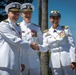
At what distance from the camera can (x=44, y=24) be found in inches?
379

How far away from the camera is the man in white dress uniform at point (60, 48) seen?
621cm

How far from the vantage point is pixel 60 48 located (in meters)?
6.25

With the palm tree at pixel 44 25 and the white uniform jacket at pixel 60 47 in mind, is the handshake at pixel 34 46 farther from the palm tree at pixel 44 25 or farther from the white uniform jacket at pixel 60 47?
the palm tree at pixel 44 25

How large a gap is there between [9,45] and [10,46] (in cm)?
3

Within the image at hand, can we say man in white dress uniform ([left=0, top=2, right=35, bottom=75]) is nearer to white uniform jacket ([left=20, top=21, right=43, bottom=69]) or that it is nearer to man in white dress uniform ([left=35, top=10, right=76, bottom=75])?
white uniform jacket ([left=20, top=21, right=43, bottom=69])

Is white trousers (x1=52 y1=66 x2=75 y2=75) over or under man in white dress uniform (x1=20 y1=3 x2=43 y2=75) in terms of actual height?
under

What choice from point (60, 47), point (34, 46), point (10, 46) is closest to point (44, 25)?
point (60, 47)

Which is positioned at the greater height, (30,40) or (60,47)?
(30,40)

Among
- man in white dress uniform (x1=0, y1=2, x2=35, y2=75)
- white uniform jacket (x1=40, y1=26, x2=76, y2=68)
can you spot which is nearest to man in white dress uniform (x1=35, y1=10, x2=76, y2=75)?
white uniform jacket (x1=40, y1=26, x2=76, y2=68)

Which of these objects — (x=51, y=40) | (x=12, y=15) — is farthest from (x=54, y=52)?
(x=12, y=15)

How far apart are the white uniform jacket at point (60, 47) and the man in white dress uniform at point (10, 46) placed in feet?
2.15

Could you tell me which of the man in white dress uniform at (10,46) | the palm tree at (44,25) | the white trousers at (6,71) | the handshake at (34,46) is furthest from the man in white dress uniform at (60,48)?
the palm tree at (44,25)

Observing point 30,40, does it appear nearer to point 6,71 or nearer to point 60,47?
point 60,47

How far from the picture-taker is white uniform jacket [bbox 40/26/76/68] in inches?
245
